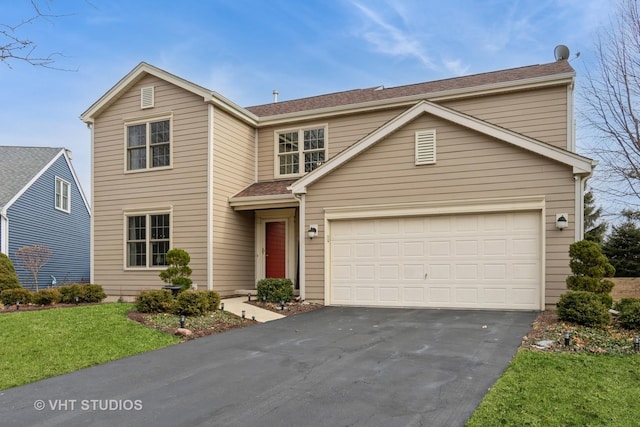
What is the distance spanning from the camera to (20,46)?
4.39 meters

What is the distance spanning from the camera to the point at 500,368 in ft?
18.5

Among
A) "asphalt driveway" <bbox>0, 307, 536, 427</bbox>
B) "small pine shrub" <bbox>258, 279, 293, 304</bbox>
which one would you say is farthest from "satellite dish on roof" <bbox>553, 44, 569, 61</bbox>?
"small pine shrub" <bbox>258, 279, 293, 304</bbox>

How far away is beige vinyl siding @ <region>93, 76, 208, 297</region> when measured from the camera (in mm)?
13195

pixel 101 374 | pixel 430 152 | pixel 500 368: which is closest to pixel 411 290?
pixel 430 152

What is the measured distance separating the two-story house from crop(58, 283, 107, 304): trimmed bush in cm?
142

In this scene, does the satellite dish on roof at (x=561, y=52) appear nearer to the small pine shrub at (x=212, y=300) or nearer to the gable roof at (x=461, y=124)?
the gable roof at (x=461, y=124)

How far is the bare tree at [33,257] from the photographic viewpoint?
710 inches

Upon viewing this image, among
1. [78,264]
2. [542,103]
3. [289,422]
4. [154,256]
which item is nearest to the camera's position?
[289,422]

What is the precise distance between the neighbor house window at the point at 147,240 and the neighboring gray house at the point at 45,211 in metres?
7.01

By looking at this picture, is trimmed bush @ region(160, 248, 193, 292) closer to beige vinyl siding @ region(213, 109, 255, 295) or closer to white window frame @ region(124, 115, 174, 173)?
beige vinyl siding @ region(213, 109, 255, 295)

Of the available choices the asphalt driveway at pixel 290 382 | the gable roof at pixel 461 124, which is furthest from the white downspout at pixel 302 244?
the asphalt driveway at pixel 290 382

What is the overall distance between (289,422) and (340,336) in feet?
12.4

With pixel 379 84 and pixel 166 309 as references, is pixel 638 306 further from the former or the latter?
pixel 379 84

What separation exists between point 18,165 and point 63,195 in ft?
7.36
